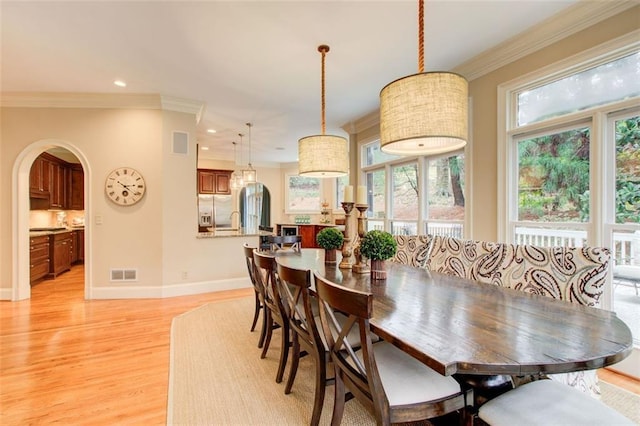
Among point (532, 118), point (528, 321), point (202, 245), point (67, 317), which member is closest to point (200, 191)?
point (202, 245)

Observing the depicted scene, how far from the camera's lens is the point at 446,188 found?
3.87 meters

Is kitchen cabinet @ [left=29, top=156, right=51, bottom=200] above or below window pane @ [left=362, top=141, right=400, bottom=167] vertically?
below

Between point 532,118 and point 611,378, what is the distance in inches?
88.5

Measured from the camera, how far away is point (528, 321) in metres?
1.24

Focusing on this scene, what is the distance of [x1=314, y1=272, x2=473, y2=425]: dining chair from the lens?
113 cm

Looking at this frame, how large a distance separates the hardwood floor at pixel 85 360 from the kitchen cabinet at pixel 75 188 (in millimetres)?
3262

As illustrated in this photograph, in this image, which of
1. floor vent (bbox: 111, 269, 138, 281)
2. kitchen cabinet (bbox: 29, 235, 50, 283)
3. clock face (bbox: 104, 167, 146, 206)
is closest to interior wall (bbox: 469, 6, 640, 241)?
clock face (bbox: 104, 167, 146, 206)

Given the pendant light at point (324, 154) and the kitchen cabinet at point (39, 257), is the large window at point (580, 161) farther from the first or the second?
the kitchen cabinet at point (39, 257)

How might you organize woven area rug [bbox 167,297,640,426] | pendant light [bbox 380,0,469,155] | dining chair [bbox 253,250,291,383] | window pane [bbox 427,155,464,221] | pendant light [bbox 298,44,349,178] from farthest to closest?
window pane [bbox 427,155,464,221] < pendant light [bbox 298,44,349,178] < dining chair [bbox 253,250,291,383] < woven area rug [bbox 167,297,640,426] < pendant light [bbox 380,0,469,155]

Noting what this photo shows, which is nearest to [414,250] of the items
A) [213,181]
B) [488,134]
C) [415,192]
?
[488,134]

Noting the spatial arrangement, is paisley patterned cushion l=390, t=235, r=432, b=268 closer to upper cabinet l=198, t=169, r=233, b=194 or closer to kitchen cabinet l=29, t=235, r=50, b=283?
kitchen cabinet l=29, t=235, r=50, b=283

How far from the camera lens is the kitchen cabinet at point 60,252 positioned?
5.42 meters

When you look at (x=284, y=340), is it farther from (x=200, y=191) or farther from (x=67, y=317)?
(x=200, y=191)

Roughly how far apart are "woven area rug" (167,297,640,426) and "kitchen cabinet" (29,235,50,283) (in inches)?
137
